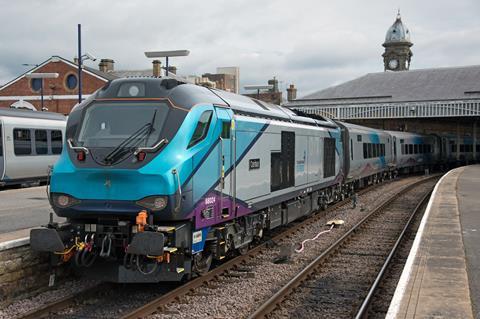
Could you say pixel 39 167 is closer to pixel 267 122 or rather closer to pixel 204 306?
pixel 267 122

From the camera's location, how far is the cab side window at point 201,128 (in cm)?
756

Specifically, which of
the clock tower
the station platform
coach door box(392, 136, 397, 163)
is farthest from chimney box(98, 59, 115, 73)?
the clock tower

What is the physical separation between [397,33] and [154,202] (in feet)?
413

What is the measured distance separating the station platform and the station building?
1338 inches

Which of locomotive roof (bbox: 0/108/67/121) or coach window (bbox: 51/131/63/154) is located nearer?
locomotive roof (bbox: 0/108/67/121)

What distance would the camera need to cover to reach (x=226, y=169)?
8484mm

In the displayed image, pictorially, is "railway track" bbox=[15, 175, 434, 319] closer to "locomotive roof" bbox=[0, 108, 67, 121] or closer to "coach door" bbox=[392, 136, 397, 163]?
"locomotive roof" bbox=[0, 108, 67, 121]

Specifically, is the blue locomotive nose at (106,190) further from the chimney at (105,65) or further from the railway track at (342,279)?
the chimney at (105,65)

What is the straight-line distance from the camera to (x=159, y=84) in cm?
789

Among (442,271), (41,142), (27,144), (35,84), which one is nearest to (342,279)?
(442,271)

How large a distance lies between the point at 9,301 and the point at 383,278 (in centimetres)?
597

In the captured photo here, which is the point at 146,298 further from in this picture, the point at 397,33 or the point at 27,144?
the point at 397,33

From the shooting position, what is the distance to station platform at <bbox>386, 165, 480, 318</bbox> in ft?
20.6

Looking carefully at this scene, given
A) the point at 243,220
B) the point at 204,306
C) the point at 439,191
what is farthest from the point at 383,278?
the point at 439,191
